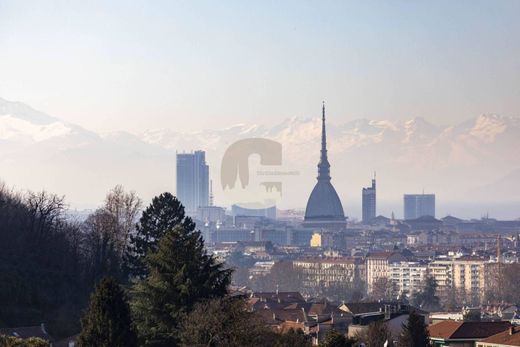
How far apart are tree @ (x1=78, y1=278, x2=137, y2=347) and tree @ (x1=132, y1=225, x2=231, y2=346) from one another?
3100 mm

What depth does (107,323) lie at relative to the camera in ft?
88.6

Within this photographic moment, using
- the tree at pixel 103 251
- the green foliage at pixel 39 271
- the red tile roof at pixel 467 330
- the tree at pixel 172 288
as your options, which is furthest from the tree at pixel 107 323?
the red tile roof at pixel 467 330

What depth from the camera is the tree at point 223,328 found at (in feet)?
90.0

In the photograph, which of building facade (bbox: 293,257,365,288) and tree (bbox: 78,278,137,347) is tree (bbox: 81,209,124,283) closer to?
tree (bbox: 78,278,137,347)

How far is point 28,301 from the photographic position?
40719 mm

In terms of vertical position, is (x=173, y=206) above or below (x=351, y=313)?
above

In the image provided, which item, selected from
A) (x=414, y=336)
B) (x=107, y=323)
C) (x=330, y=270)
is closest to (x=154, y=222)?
(x=414, y=336)

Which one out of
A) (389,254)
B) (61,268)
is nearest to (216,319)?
(61,268)

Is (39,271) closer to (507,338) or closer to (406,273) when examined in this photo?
(507,338)

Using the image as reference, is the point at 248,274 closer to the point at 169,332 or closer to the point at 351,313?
the point at 351,313

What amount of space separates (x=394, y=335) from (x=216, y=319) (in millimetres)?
21267

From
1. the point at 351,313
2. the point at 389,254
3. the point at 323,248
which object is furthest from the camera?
the point at 323,248

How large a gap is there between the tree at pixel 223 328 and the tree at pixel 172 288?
1.93 m

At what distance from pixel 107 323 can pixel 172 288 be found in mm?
4330
